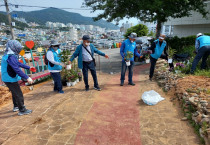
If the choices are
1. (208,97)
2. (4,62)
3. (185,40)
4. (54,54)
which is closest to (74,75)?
(54,54)

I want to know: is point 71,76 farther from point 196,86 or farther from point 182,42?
point 182,42

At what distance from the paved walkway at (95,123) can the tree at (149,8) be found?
5.44 meters

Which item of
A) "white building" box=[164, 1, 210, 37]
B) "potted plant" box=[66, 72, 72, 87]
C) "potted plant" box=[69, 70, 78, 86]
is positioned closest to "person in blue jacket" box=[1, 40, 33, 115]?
"potted plant" box=[66, 72, 72, 87]

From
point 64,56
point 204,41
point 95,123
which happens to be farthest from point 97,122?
point 204,41

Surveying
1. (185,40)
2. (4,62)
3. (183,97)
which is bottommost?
(183,97)

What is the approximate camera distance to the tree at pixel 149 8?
7.70 metres

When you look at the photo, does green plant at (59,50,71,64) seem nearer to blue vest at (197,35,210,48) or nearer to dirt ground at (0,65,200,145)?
dirt ground at (0,65,200,145)

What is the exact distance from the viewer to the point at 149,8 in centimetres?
778

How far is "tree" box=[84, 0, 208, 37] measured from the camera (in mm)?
7699

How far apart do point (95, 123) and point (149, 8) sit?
23.2 ft

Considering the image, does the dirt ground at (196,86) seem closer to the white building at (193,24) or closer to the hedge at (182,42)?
the hedge at (182,42)

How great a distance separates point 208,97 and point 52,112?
3972 millimetres

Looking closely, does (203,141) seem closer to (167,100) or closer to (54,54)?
(167,100)

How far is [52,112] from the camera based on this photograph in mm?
3729
